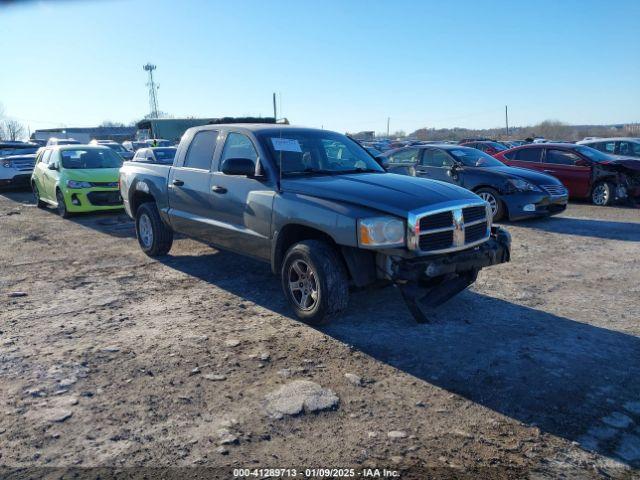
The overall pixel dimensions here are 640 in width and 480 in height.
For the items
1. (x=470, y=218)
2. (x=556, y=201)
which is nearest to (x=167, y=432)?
(x=470, y=218)

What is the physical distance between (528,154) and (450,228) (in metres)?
9.71

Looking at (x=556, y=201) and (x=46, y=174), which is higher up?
(x=46, y=174)

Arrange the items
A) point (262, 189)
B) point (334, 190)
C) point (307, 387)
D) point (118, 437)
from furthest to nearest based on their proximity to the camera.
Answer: point (262, 189) < point (334, 190) < point (307, 387) < point (118, 437)

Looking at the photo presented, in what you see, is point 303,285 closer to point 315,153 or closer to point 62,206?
point 315,153

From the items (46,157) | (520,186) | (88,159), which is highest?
(46,157)

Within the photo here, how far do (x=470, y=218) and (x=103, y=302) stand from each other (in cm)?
376

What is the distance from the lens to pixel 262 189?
4992 millimetres

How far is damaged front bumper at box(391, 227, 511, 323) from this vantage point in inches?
164

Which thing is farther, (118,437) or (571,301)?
(571,301)

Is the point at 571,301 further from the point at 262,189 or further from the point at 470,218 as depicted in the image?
the point at 262,189

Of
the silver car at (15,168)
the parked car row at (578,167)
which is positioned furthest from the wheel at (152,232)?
the silver car at (15,168)

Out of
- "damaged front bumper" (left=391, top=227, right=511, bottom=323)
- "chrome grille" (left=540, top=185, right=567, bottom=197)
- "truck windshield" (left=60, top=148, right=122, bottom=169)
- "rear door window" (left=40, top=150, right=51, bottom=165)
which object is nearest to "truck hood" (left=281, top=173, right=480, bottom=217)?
"damaged front bumper" (left=391, top=227, right=511, bottom=323)

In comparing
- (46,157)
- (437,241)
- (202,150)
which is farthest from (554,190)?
(46,157)

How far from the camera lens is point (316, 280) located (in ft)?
14.3
